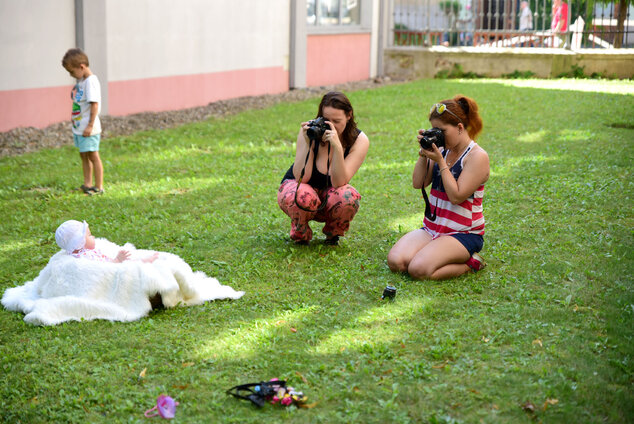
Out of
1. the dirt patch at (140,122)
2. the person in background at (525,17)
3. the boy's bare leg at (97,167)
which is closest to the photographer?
the boy's bare leg at (97,167)

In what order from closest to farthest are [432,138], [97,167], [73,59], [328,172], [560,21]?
[432,138] → [328,172] → [73,59] → [97,167] → [560,21]

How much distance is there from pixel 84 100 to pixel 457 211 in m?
3.87

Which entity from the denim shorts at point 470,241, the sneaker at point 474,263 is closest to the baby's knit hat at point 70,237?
the denim shorts at point 470,241

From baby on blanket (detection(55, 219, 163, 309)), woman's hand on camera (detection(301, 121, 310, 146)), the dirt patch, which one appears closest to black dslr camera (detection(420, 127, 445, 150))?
woman's hand on camera (detection(301, 121, 310, 146))

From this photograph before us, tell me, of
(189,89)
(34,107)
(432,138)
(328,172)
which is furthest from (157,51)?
(432,138)

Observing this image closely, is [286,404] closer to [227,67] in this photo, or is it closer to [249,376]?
[249,376]

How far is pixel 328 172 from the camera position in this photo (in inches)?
197

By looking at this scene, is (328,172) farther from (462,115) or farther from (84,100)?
(84,100)

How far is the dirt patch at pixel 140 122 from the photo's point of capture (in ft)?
29.2

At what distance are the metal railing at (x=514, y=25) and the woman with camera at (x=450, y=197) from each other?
12.3 metres

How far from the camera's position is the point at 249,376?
3373mm

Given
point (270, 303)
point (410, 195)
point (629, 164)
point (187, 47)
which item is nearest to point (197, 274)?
point (270, 303)

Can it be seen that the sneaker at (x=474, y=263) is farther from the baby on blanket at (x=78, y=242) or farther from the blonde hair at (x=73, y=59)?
the blonde hair at (x=73, y=59)

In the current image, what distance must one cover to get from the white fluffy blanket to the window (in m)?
12.1
